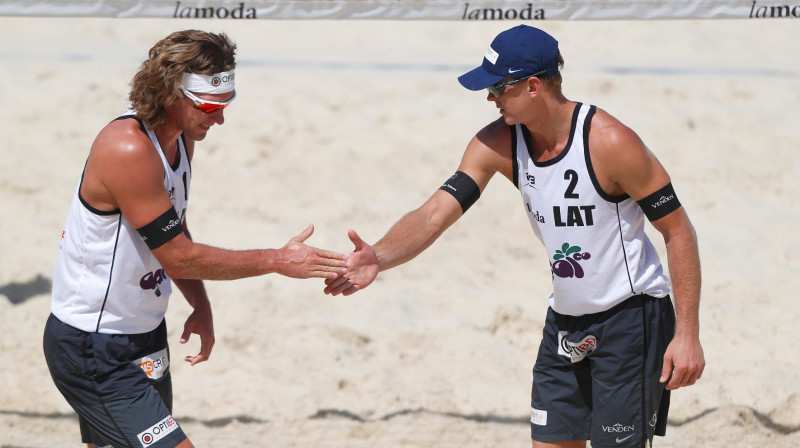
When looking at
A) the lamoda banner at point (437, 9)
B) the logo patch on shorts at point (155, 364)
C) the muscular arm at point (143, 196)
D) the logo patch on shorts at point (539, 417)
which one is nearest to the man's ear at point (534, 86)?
the muscular arm at point (143, 196)

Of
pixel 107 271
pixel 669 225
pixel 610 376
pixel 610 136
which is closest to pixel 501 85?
pixel 610 136

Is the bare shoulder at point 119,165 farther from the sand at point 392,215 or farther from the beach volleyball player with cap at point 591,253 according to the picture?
the sand at point 392,215

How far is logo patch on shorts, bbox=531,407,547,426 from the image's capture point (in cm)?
382

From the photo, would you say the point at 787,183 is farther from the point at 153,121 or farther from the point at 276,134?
the point at 153,121

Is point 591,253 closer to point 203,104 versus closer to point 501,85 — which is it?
point 501,85

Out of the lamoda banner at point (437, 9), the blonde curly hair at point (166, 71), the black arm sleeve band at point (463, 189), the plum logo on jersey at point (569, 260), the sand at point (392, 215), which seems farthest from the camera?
the lamoda banner at point (437, 9)

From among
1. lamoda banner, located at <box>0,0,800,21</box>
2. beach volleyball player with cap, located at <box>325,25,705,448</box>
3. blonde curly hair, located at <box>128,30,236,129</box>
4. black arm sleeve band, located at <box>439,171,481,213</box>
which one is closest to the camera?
blonde curly hair, located at <box>128,30,236,129</box>

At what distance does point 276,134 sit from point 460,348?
295 centimetres

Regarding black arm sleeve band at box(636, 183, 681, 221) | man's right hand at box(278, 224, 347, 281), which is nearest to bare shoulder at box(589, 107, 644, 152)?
black arm sleeve band at box(636, 183, 681, 221)

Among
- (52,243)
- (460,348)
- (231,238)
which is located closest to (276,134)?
(231,238)

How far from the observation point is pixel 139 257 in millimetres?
3443

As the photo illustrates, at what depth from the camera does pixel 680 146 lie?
25.2ft

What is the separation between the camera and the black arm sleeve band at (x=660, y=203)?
346cm

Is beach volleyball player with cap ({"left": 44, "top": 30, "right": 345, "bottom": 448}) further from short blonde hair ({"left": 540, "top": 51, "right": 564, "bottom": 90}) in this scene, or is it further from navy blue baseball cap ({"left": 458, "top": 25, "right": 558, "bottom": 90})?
short blonde hair ({"left": 540, "top": 51, "right": 564, "bottom": 90})
